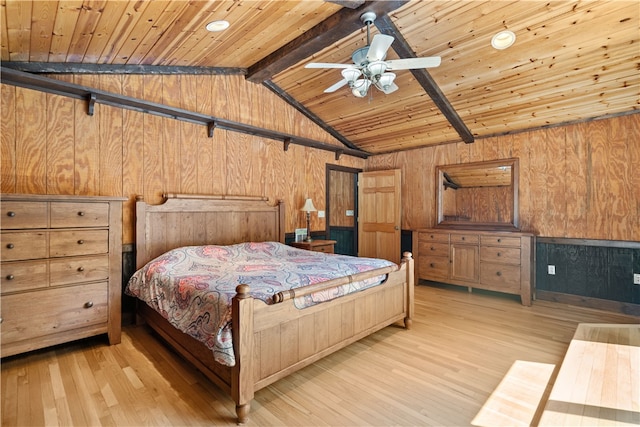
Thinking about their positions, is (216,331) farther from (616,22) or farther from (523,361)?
(616,22)

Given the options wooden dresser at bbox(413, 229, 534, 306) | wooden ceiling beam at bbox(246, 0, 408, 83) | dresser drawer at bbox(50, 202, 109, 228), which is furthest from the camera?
wooden dresser at bbox(413, 229, 534, 306)

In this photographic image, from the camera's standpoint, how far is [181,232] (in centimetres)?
344

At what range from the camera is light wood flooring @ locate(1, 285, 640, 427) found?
1.76 meters

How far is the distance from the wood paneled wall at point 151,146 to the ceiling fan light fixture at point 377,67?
218 cm

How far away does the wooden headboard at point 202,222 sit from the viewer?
3188 millimetres

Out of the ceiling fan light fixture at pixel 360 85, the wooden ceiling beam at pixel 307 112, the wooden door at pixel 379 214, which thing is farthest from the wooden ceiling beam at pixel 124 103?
the ceiling fan light fixture at pixel 360 85

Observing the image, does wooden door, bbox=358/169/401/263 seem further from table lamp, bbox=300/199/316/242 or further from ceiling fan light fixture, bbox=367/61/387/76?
ceiling fan light fixture, bbox=367/61/387/76

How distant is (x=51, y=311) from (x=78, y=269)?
0.34 meters

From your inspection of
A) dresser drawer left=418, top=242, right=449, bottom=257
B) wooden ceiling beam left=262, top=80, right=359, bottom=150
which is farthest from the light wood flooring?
wooden ceiling beam left=262, top=80, right=359, bottom=150

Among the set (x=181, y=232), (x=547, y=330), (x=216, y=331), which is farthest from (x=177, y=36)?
(x=547, y=330)

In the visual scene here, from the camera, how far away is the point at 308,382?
213cm

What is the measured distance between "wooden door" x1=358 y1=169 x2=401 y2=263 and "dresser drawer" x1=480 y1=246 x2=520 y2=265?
1.37 metres

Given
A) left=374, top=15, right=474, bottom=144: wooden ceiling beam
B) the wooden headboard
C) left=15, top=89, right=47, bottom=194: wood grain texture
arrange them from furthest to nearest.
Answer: the wooden headboard < left=374, top=15, right=474, bottom=144: wooden ceiling beam < left=15, top=89, right=47, bottom=194: wood grain texture

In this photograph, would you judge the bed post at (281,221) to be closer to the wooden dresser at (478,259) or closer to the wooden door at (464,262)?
the wooden dresser at (478,259)
